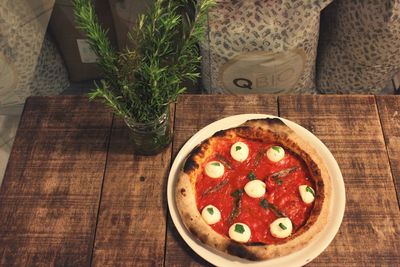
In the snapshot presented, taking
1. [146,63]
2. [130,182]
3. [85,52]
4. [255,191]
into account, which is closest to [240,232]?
[255,191]

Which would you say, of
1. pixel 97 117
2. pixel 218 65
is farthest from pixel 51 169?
pixel 218 65

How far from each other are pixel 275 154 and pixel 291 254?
0.25 metres

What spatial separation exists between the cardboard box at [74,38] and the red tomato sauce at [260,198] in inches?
35.1

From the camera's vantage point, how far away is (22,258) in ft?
3.80

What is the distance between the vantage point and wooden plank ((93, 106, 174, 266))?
115cm

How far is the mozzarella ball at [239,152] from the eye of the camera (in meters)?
1.22

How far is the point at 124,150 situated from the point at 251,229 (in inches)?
16.4

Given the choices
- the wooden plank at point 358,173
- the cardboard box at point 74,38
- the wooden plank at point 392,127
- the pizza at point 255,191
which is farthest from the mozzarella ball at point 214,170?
the cardboard box at point 74,38

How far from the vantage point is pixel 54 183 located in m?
1.26

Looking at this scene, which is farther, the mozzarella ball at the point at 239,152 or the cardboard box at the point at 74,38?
the cardboard box at the point at 74,38

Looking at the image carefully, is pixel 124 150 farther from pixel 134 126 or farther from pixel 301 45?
pixel 301 45

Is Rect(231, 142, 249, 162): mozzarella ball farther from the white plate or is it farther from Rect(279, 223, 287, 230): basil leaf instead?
Rect(279, 223, 287, 230): basil leaf

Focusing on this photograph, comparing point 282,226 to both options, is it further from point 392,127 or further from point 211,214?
point 392,127

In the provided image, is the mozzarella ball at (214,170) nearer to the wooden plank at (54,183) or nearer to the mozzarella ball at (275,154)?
the mozzarella ball at (275,154)
